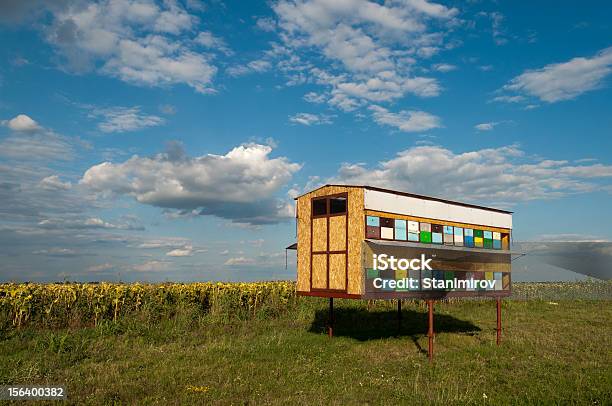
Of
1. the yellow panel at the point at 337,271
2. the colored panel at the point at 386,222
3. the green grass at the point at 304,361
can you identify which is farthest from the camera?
the yellow panel at the point at 337,271

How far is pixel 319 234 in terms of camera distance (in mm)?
16734

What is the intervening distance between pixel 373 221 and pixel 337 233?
1.42 meters

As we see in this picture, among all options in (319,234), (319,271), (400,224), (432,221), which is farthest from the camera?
(432,221)

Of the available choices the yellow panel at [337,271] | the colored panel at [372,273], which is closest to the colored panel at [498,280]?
the colored panel at [372,273]

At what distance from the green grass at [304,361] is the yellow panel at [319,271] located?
2290 millimetres

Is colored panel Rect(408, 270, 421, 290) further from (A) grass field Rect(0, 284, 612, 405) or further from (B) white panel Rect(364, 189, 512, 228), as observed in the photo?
(A) grass field Rect(0, 284, 612, 405)

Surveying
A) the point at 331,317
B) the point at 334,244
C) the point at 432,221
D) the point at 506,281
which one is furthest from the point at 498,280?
the point at 334,244

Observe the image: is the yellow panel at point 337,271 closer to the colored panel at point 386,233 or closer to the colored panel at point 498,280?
the colored panel at point 386,233

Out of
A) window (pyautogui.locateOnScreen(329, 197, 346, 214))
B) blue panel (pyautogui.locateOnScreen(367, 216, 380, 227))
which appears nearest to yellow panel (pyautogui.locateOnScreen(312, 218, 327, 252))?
window (pyautogui.locateOnScreen(329, 197, 346, 214))

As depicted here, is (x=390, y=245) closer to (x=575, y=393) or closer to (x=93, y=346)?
(x=575, y=393)

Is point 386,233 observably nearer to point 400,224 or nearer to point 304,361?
point 400,224

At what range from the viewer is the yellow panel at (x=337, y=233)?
1577 centimetres

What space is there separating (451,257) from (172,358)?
10.3 meters

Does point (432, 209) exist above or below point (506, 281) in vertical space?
above
